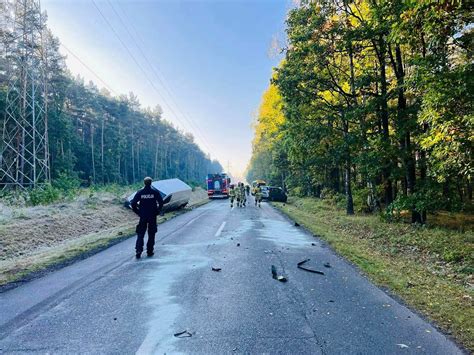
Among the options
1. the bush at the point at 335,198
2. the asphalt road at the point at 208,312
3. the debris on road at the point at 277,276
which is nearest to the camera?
the asphalt road at the point at 208,312

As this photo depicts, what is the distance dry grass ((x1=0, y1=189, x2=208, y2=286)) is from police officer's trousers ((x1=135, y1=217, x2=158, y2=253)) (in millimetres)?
1750

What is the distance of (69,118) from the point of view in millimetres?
46938

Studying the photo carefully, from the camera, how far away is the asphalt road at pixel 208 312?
3.54 meters

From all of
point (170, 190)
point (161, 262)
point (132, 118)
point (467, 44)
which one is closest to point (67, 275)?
point (161, 262)

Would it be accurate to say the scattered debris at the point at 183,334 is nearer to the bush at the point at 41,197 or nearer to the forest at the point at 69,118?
the bush at the point at 41,197

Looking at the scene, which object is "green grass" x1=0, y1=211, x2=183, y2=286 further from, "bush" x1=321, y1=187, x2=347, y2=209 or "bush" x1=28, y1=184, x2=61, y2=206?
"bush" x1=321, y1=187, x2=347, y2=209

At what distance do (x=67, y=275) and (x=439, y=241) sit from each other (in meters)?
10.1

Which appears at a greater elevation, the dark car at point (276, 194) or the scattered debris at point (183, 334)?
Answer: the dark car at point (276, 194)

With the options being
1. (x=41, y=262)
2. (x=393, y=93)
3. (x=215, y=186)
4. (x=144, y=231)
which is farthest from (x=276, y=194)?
(x=41, y=262)

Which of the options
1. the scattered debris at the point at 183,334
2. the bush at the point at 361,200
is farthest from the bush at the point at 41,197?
the bush at the point at 361,200

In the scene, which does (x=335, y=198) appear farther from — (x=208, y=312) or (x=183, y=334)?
(x=183, y=334)

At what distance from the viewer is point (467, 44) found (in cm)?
→ 929

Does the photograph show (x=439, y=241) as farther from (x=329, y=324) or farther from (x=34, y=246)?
(x=34, y=246)

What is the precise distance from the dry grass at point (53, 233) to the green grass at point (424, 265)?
24.2 feet
